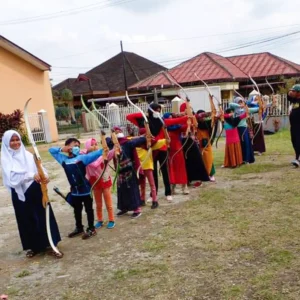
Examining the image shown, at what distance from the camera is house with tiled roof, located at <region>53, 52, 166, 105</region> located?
91.9ft

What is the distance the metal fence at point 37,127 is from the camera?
55.4 feet

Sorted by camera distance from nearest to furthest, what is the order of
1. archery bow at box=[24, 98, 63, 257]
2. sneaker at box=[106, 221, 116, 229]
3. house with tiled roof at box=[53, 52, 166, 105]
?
archery bow at box=[24, 98, 63, 257], sneaker at box=[106, 221, 116, 229], house with tiled roof at box=[53, 52, 166, 105]

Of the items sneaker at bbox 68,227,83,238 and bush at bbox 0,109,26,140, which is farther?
bush at bbox 0,109,26,140

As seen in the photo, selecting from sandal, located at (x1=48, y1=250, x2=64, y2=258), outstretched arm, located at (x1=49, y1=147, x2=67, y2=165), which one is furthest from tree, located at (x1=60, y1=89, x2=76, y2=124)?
sandal, located at (x1=48, y1=250, x2=64, y2=258)

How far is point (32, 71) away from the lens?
17.8m

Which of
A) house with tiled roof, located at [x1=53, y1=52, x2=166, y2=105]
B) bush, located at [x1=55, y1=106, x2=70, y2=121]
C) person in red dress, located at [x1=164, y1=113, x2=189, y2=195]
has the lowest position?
person in red dress, located at [x1=164, y1=113, x2=189, y2=195]

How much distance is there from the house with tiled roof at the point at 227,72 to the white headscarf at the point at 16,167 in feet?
52.6

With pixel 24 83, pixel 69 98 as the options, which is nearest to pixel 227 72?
pixel 24 83

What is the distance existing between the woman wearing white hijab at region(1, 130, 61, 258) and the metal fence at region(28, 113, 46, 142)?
13.6 meters

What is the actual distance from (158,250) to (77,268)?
0.83m

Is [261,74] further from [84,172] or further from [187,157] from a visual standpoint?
[84,172]

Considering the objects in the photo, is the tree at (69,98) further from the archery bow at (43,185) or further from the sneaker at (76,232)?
the archery bow at (43,185)

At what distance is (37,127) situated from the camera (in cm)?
1697

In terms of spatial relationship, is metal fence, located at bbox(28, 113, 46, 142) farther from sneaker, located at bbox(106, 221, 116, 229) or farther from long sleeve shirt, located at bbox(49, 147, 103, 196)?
long sleeve shirt, located at bbox(49, 147, 103, 196)
